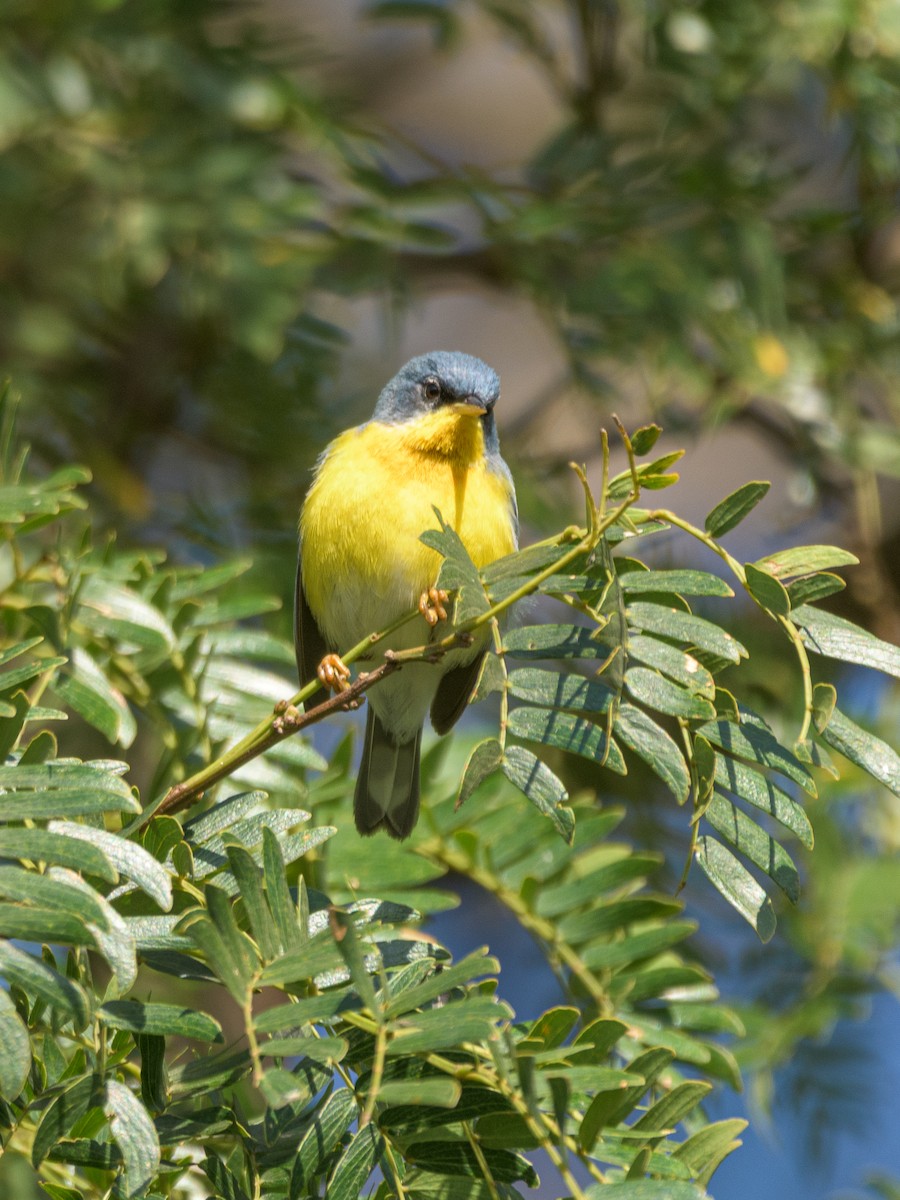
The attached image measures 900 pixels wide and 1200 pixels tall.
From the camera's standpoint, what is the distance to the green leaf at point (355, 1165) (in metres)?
1.39

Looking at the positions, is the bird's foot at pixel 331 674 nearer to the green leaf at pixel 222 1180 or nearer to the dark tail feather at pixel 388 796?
the dark tail feather at pixel 388 796

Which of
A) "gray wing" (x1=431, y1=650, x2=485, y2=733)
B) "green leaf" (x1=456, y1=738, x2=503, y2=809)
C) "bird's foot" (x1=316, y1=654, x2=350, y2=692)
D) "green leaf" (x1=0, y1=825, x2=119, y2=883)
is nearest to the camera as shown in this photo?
"green leaf" (x1=0, y1=825, x2=119, y2=883)

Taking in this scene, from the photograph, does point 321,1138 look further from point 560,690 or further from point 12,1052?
point 560,690

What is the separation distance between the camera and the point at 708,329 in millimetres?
3713

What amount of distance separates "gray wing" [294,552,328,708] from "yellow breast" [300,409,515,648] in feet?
0.23

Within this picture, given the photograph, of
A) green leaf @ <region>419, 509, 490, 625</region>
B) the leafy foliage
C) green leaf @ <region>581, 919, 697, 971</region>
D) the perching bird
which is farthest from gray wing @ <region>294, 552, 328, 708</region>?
green leaf @ <region>419, 509, 490, 625</region>

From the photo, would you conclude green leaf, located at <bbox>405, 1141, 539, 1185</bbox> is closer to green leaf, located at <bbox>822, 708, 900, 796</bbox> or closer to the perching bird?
green leaf, located at <bbox>822, 708, 900, 796</bbox>

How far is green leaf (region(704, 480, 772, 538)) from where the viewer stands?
1.59m

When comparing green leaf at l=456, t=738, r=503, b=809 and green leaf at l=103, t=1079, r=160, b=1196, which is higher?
green leaf at l=456, t=738, r=503, b=809

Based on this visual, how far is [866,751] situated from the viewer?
4.87 ft

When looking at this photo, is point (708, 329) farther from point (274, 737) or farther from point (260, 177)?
point (274, 737)

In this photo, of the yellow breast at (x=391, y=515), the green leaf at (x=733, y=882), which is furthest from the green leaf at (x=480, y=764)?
the yellow breast at (x=391, y=515)

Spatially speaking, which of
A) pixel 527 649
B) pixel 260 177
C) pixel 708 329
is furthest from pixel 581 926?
pixel 260 177

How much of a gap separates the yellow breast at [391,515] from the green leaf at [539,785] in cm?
108
